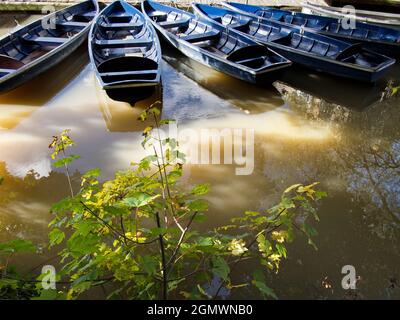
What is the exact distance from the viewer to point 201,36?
845 centimetres

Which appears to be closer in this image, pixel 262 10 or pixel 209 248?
pixel 209 248

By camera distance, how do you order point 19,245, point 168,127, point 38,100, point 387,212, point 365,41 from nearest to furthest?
point 19,245, point 387,212, point 168,127, point 38,100, point 365,41

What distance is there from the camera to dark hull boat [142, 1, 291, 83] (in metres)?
6.75

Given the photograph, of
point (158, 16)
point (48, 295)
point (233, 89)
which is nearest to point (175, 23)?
point (158, 16)

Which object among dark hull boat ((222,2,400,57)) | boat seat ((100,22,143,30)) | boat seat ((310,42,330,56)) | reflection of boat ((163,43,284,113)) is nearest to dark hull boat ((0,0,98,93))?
boat seat ((100,22,143,30))

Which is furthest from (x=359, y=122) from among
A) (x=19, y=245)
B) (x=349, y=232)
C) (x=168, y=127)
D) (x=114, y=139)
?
(x=19, y=245)

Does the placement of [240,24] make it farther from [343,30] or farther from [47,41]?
[47,41]

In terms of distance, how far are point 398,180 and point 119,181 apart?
14.0 feet

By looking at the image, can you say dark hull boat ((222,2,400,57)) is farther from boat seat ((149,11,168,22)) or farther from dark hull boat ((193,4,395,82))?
boat seat ((149,11,168,22))

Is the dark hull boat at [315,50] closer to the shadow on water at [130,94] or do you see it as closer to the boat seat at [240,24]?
the boat seat at [240,24]

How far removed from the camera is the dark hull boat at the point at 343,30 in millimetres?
8172

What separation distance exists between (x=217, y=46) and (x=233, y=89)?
6.54 ft

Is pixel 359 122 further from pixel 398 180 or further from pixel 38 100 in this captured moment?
pixel 38 100

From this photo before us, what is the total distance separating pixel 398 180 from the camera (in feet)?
16.3
